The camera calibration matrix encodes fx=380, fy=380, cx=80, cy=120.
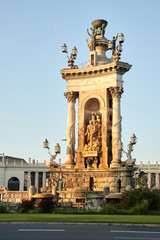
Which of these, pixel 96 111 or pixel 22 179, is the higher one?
pixel 96 111

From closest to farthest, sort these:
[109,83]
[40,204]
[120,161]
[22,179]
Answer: [40,204] → [120,161] → [109,83] → [22,179]

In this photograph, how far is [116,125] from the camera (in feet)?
131

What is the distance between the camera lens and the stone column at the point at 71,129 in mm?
42344

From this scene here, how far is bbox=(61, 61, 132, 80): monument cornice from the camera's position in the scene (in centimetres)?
4109

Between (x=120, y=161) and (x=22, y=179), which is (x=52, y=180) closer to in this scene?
(x=120, y=161)

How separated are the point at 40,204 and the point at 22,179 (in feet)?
279

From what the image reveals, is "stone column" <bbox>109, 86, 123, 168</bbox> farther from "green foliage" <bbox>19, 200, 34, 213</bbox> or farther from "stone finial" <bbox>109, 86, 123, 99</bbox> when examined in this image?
"green foliage" <bbox>19, 200, 34, 213</bbox>

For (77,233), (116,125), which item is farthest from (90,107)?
(77,233)

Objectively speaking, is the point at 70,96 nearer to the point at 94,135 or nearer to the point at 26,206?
the point at 94,135

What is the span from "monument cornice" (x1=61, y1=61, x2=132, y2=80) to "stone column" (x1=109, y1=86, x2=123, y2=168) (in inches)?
84.9

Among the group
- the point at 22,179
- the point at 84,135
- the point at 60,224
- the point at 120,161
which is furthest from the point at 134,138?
the point at 22,179

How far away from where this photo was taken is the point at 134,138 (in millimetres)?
39156

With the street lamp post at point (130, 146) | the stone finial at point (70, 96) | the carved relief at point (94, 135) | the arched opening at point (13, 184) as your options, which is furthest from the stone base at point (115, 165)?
the arched opening at point (13, 184)

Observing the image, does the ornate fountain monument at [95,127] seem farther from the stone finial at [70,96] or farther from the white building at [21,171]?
the white building at [21,171]
